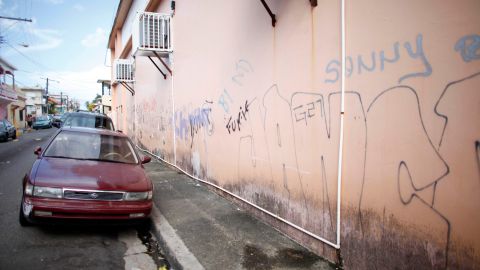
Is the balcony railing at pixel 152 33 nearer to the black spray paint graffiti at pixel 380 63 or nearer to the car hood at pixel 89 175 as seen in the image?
the car hood at pixel 89 175

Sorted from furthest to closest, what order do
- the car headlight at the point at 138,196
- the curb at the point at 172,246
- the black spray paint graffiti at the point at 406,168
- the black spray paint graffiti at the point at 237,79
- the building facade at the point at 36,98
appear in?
the building facade at the point at 36,98 < the black spray paint graffiti at the point at 237,79 < the car headlight at the point at 138,196 < the curb at the point at 172,246 < the black spray paint graffiti at the point at 406,168

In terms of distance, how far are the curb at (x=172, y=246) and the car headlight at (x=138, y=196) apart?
49cm

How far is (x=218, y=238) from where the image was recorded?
443 cm

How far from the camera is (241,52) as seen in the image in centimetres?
582

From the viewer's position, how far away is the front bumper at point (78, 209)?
416 centimetres

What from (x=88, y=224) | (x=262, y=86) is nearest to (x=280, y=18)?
(x=262, y=86)

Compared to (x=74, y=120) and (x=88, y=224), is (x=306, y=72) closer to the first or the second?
(x=88, y=224)

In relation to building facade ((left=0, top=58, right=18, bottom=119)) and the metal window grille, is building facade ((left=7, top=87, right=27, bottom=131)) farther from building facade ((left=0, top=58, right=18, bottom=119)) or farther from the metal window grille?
the metal window grille

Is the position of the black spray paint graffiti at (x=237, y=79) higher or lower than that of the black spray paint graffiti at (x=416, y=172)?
higher

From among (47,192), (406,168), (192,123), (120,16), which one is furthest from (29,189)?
(120,16)

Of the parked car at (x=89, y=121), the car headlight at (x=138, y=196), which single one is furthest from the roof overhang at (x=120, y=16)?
the car headlight at (x=138, y=196)

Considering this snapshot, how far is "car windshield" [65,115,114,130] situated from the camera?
480 inches

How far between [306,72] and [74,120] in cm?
1082

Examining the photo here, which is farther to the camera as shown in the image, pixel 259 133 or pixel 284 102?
pixel 259 133
